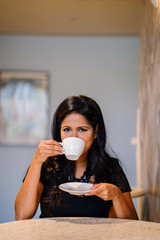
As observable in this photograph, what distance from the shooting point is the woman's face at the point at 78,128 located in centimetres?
131

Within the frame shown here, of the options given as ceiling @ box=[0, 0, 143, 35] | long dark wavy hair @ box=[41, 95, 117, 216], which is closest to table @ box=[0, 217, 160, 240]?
long dark wavy hair @ box=[41, 95, 117, 216]

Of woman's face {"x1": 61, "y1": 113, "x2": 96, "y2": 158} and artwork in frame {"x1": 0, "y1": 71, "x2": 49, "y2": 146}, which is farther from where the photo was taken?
artwork in frame {"x1": 0, "y1": 71, "x2": 49, "y2": 146}

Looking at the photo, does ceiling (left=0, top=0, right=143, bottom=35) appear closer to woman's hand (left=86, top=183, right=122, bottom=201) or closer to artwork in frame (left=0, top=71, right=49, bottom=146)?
artwork in frame (left=0, top=71, right=49, bottom=146)

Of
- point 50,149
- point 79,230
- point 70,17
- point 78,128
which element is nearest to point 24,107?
point 70,17

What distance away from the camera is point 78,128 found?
134 cm

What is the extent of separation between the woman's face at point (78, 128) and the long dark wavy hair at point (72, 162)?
0.02 m

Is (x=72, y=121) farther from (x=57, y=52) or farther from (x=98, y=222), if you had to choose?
(x=57, y=52)

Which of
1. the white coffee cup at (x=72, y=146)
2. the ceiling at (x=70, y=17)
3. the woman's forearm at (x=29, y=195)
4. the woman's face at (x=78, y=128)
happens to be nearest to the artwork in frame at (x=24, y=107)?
the ceiling at (x=70, y=17)

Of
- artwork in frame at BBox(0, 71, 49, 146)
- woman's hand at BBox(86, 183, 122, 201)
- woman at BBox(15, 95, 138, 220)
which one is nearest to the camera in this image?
woman's hand at BBox(86, 183, 122, 201)

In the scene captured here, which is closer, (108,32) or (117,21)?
(117,21)

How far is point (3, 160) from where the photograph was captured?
379 centimetres

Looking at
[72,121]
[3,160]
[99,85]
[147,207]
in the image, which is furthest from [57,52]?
[72,121]

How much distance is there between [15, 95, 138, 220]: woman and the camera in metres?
1.23

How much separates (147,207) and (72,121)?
1.15m
